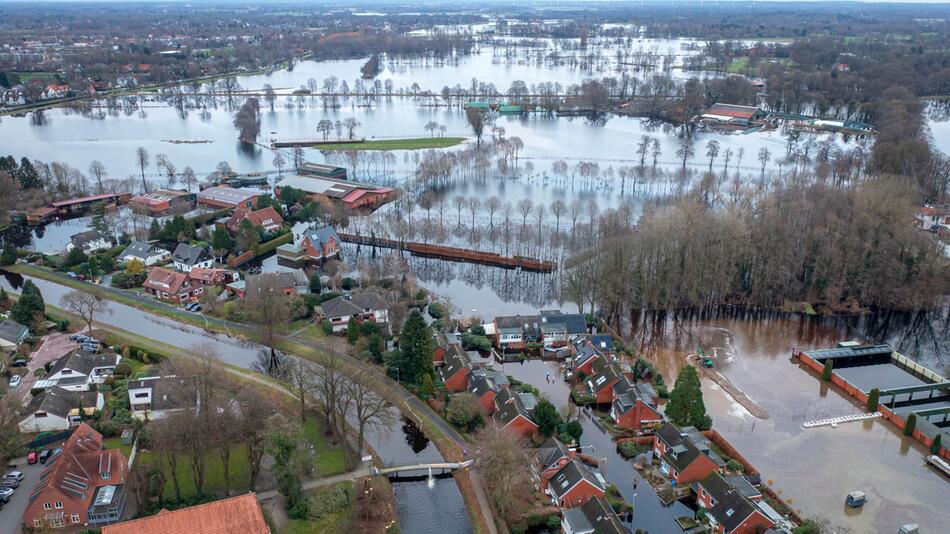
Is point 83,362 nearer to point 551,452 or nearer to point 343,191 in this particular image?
point 551,452

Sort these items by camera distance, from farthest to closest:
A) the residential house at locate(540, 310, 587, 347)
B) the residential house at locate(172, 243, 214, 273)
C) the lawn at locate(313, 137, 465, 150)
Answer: the lawn at locate(313, 137, 465, 150)
the residential house at locate(172, 243, 214, 273)
the residential house at locate(540, 310, 587, 347)

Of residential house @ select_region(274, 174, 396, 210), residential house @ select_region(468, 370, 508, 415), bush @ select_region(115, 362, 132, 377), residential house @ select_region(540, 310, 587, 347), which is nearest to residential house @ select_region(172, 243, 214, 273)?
bush @ select_region(115, 362, 132, 377)

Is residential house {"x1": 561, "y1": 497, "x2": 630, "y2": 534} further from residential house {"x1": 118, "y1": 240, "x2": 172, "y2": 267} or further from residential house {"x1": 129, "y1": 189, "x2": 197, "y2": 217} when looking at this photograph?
residential house {"x1": 129, "y1": 189, "x2": 197, "y2": 217}

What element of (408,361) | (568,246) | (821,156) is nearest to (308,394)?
(408,361)

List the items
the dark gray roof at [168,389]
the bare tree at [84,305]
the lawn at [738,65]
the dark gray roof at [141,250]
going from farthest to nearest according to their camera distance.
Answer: the lawn at [738,65] < the dark gray roof at [141,250] < the bare tree at [84,305] < the dark gray roof at [168,389]

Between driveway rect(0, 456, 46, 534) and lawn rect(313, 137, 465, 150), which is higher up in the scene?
lawn rect(313, 137, 465, 150)

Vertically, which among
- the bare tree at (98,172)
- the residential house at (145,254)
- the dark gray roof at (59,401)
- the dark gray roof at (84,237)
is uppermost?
the bare tree at (98,172)

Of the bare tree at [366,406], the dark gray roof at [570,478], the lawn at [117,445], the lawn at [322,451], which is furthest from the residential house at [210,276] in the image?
the dark gray roof at [570,478]

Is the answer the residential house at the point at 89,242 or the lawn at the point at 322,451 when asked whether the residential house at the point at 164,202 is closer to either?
the residential house at the point at 89,242
